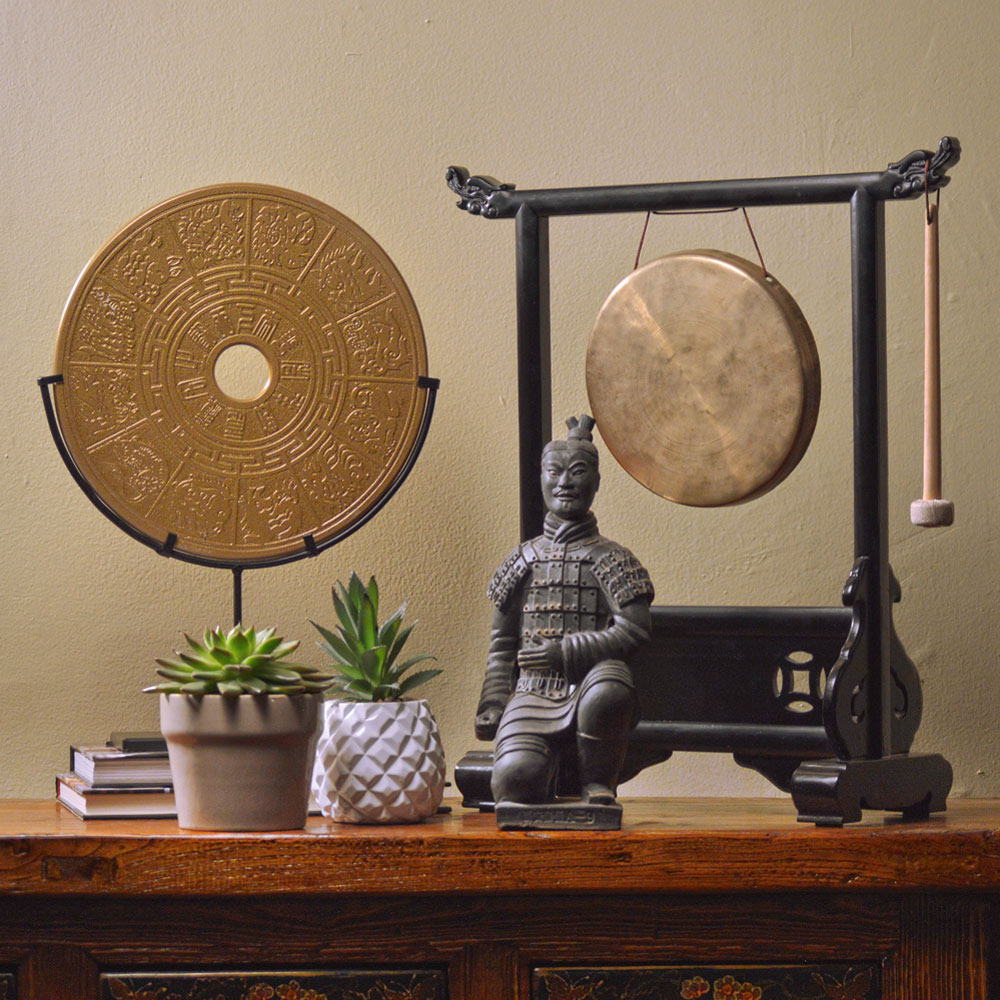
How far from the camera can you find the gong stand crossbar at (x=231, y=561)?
1506mm

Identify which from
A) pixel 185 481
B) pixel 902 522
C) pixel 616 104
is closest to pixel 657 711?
pixel 902 522

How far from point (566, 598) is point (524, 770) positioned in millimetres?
168

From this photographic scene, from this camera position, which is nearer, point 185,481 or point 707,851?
point 707,851

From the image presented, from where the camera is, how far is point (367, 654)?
1352 millimetres

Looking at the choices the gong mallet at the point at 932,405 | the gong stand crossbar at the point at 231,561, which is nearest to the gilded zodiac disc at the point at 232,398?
the gong stand crossbar at the point at 231,561

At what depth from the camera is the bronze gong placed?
1396 mm

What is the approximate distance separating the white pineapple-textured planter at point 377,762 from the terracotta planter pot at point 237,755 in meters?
0.05

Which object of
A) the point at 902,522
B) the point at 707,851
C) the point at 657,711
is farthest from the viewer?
the point at 902,522

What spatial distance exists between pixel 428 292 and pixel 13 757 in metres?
0.74

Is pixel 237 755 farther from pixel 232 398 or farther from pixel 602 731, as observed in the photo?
pixel 232 398

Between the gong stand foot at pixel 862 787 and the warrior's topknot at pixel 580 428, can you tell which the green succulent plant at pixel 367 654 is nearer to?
the warrior's topknot at pixel 580 428

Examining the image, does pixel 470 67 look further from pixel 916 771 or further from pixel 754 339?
pixel 916 771

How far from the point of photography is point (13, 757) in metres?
1.65

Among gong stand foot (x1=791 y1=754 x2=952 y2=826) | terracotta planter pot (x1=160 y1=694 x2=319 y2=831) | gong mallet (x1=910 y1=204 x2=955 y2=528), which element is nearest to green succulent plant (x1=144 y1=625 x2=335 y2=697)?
terracotta planter pot (x1=160 y1=694 x2=319 y2=831)
